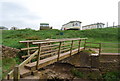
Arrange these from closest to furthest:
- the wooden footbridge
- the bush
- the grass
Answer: the wooden footbridge, the grass, the bush

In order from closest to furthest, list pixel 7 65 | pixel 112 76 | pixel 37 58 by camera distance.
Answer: pixel 37 58
pixel 7 65
pixel 112 76

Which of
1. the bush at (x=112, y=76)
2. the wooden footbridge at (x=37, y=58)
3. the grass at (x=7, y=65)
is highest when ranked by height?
the wooden footbridge at (x=37, y=58)

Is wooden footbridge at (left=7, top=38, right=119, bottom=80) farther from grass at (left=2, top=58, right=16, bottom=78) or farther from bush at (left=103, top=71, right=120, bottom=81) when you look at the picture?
bush at (left=103, top=71, right=120, bottom=81)

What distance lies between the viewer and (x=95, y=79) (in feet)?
21.6

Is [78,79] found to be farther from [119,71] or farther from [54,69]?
[119,71]

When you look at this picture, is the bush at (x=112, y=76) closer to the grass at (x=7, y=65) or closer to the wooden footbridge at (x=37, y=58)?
the wooden footbridge at (x=37, y=58)

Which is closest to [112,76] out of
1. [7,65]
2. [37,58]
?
[37,58]

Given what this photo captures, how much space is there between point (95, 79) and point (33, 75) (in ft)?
15.7

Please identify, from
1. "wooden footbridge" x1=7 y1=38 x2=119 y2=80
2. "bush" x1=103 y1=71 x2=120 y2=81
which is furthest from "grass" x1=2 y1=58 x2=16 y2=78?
"bush" x1=103 y1=71 x2=120 y2=81

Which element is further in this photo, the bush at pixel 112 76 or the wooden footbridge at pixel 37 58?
the bush at pixel 112 76

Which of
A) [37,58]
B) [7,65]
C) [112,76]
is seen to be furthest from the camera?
[112,76]

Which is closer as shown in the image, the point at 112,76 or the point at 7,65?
the point at 7,65

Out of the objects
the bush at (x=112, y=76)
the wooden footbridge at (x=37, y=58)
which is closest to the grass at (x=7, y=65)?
the wooden footbridge at (x=37, y=58)

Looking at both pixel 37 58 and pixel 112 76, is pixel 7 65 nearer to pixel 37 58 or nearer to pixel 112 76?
pixel 37 58
